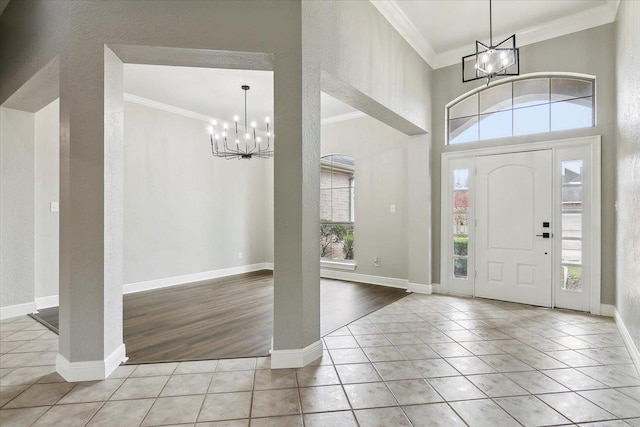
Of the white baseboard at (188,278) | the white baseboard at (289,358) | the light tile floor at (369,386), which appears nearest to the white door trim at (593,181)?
the light tile floor at (369,386)

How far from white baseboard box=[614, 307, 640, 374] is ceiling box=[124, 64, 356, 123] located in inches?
185

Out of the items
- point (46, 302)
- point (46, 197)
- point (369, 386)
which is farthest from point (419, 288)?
point (46, 197)

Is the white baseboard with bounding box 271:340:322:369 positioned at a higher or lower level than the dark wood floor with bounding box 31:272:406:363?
higher

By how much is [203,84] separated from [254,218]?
3.25 metres

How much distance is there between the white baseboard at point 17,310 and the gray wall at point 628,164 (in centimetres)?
646

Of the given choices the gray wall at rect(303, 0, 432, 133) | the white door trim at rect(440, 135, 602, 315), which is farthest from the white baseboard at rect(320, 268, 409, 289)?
the gray wall at rect(303, 0, 432, 133)

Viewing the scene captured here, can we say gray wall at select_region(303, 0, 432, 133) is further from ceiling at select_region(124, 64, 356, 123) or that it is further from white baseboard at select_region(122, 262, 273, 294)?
white baseboard at select_region(122, 262, 273, 294)

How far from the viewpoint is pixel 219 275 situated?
6523 millimetres

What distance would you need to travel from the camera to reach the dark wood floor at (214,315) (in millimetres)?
2986

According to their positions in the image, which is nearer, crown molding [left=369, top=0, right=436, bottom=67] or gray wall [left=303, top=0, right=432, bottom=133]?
gray wall [left=303, top=0, right=432, bottom=133]

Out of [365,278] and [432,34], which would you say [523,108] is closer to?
[432,34]

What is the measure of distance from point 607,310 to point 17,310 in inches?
285

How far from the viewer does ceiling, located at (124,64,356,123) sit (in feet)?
14.6

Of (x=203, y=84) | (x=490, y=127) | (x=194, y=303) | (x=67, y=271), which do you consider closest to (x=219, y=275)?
(x=194, y=303)
